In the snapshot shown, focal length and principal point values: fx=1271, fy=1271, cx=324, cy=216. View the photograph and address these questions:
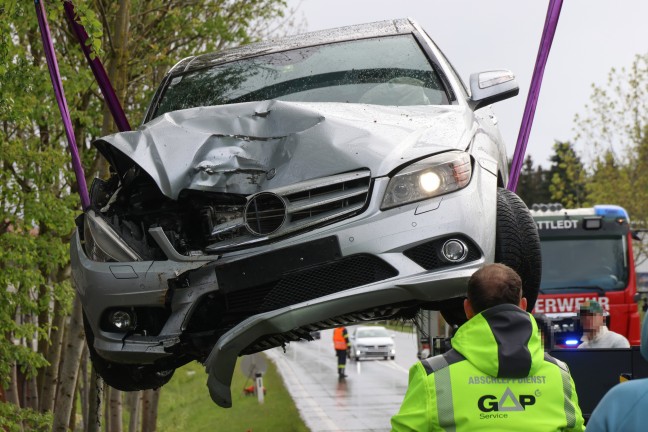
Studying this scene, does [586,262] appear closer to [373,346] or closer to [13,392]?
[13,392]

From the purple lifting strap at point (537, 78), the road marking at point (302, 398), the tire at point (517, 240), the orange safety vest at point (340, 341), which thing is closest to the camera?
the tire at point (517, 240)

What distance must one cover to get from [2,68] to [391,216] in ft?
12.8

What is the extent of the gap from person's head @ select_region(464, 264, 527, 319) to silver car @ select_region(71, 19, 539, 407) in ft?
6.10

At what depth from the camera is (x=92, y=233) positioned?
6422 mm

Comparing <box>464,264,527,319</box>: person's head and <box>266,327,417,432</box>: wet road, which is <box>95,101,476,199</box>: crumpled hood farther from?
<box>266,327,417,432</box>: wet road

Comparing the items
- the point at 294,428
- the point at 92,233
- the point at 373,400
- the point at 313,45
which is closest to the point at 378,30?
the point at 313,45

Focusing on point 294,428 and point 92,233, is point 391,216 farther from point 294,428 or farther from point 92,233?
point 294,428

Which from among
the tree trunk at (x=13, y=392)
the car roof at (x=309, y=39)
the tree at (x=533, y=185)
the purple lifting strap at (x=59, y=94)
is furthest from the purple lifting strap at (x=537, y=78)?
the tree at (x=533, y=185)

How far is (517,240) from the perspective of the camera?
21.5ft

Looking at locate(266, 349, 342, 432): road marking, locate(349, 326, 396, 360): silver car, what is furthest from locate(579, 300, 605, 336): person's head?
locate(349, 326, 396, 360): silver car

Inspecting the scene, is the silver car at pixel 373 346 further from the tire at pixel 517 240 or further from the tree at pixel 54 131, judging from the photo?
the tire at pixel 517 240

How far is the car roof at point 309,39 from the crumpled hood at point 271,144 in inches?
55.2

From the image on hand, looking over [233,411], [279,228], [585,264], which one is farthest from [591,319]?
[233,411]

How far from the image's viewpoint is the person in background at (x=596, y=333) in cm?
1057
